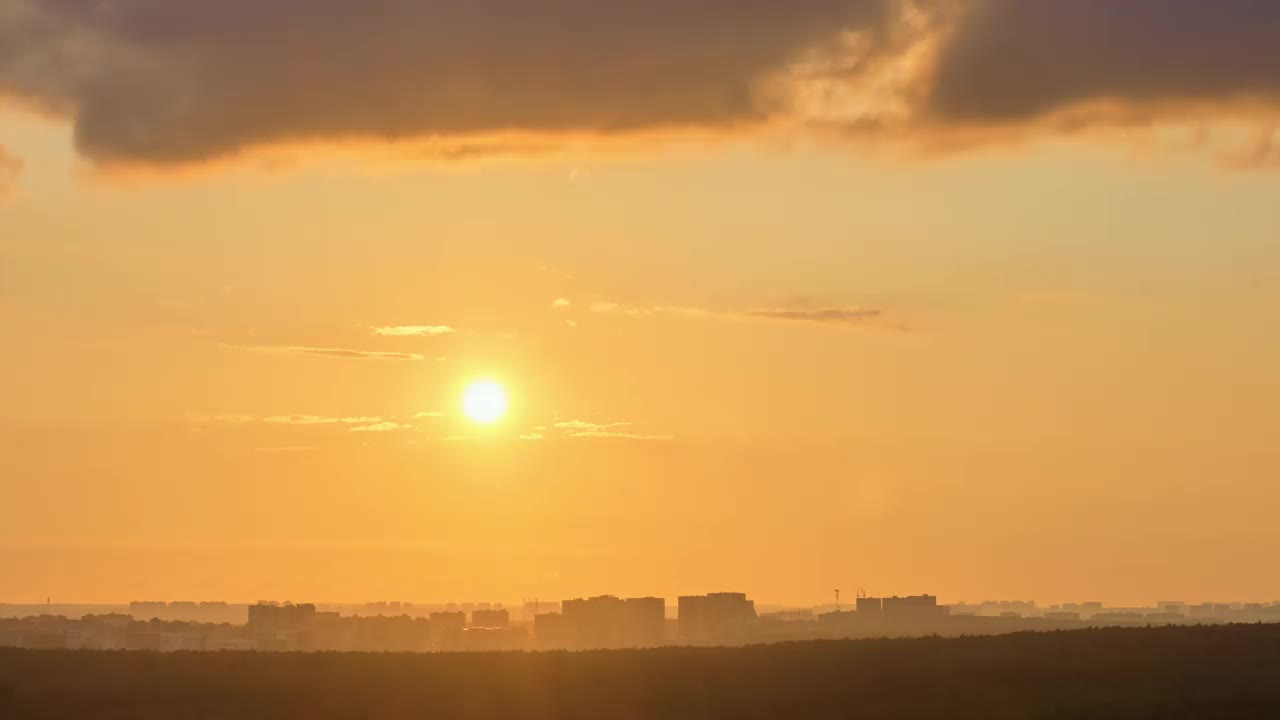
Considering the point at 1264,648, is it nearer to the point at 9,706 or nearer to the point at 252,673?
the point at 252,673

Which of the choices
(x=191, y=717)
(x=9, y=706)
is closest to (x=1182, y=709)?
(x=191, y=717)

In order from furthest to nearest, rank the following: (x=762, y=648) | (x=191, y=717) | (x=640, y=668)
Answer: (x=762, y=648), (x=640, y=668), (x=191, y=717)

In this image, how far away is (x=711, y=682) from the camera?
69500mm

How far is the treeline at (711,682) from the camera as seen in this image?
64812 mm

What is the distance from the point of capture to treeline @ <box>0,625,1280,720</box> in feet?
213

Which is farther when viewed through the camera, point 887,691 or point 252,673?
point 252,673

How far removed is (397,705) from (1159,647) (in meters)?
30.1

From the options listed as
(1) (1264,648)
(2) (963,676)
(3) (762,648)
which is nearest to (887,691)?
(2) (963,676)

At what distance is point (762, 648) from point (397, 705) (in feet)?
55.7

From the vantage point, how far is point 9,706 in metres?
67.2

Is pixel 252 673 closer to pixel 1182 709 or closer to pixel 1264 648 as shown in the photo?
pixel 1182 709

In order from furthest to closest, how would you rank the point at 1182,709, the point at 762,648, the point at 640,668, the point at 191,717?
the point at 762,648, the point at 640,668, the point at 191,717, the point at 1182,709

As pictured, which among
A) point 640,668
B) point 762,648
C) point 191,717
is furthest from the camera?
point 762,648

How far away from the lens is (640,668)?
71.9m
